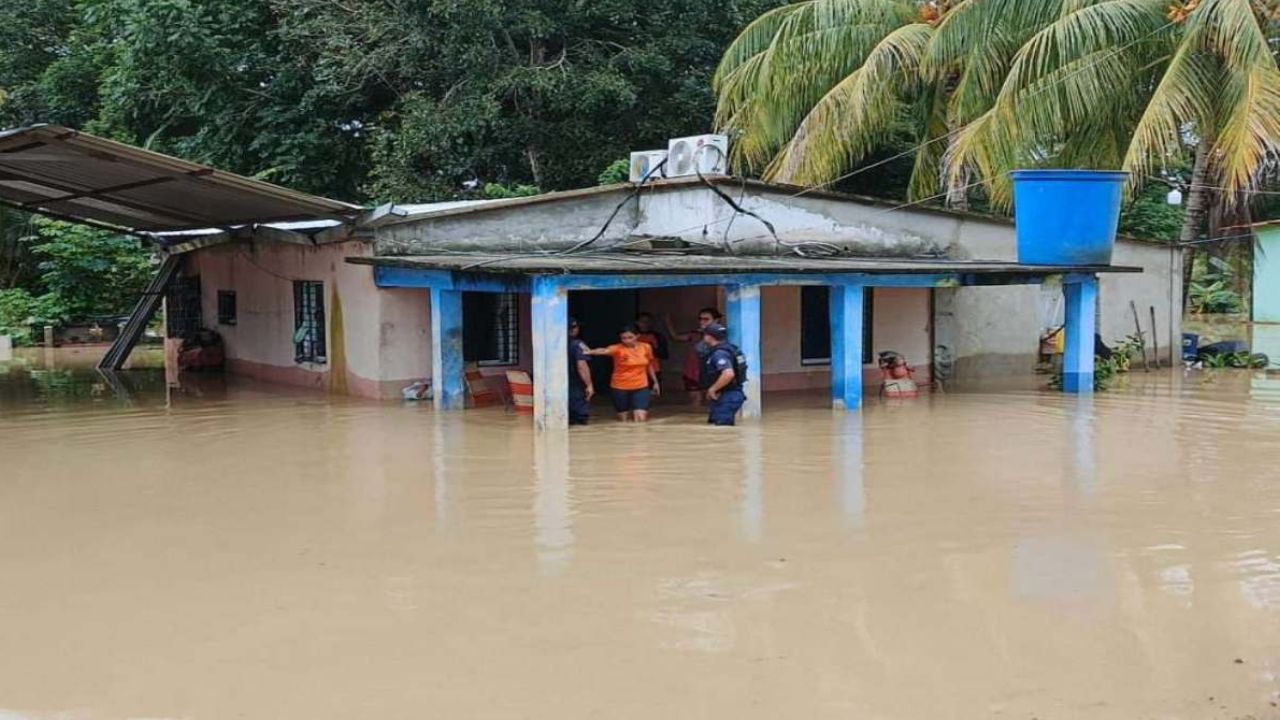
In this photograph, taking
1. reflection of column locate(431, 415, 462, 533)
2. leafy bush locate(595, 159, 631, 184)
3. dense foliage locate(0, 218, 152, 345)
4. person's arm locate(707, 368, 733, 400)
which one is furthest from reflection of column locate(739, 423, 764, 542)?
dense foliage locate(0, 218, 152, 345)

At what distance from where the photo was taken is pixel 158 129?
92.8 feet

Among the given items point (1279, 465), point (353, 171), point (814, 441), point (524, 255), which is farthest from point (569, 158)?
point (1279, 465)

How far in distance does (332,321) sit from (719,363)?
6.75 m

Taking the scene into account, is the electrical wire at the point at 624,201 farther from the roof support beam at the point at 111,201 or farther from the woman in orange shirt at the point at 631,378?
the roof support beam at the point at 111,201

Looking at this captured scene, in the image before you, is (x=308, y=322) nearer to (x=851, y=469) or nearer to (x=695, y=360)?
(x=695, y=360)

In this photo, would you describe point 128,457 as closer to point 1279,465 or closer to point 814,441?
point 814,441

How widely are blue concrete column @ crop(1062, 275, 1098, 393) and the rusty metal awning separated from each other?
9.43m

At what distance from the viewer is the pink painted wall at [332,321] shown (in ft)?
53.9

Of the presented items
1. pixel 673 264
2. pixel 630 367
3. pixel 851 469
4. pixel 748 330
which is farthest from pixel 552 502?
pixel 748 330

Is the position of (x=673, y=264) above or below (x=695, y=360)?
above

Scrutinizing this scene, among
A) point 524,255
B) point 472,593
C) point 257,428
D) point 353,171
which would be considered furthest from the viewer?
point 353,171

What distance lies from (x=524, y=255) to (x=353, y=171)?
46.0ft

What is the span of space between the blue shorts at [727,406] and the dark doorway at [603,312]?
5.14 meters

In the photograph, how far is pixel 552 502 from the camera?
9.61 meters
